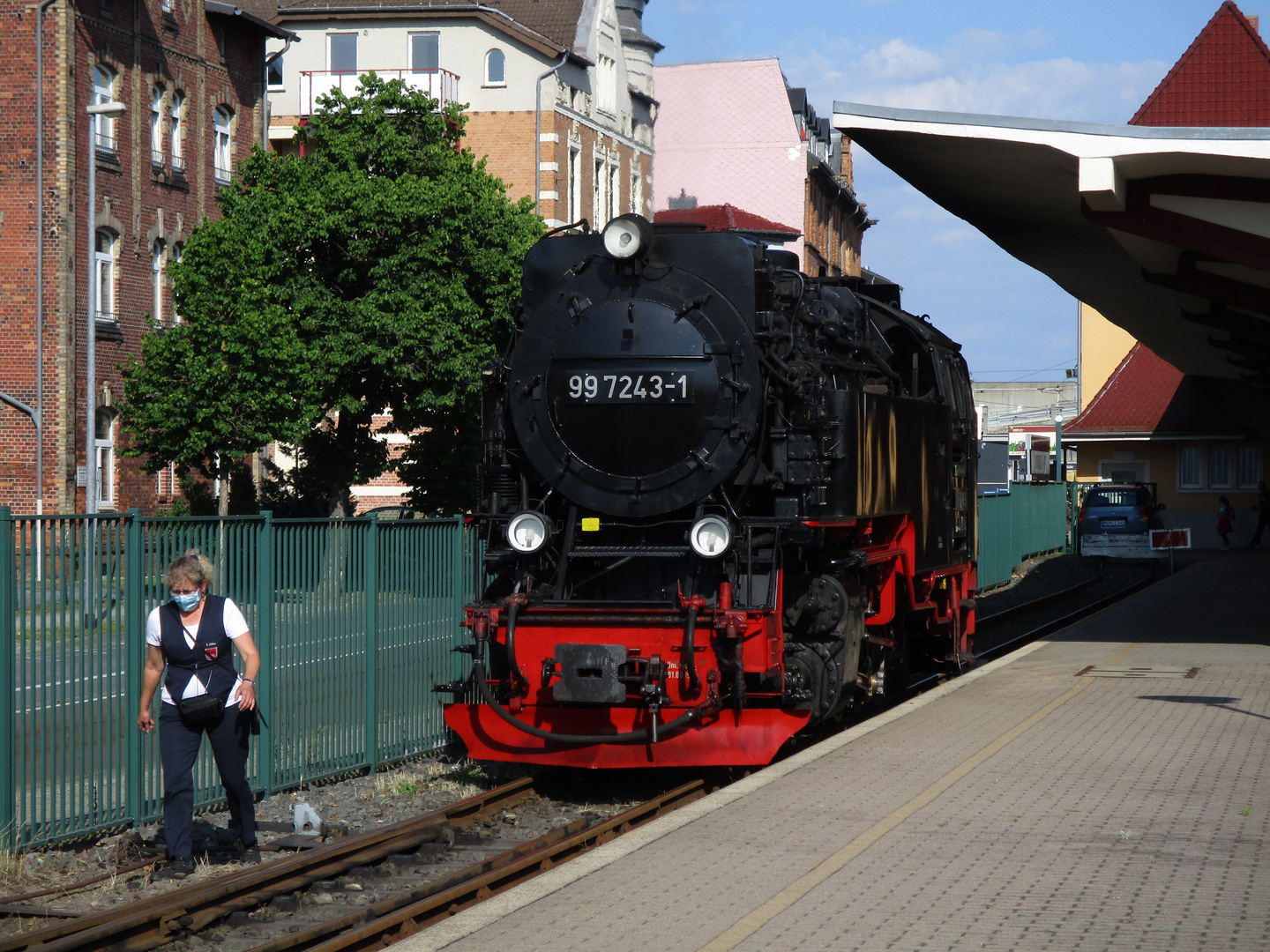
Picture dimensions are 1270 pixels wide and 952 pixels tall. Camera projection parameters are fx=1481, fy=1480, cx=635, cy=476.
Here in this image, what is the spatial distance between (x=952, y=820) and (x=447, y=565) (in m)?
5.12

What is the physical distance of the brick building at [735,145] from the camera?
57719 millimetres

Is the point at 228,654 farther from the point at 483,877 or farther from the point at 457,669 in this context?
the point at 457,669

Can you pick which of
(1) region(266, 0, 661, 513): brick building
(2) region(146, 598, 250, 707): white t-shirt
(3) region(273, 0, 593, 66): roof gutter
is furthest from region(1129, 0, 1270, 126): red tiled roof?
(2) region(146, 598, 250, 707): white t-shirt

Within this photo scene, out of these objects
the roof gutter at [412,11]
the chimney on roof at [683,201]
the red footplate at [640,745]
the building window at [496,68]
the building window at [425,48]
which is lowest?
the red footplate at [640,745]

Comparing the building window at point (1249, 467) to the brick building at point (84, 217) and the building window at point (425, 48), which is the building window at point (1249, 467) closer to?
the building window at point (425, 48)

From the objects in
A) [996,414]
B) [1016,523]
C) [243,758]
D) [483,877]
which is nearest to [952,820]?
[483,877]

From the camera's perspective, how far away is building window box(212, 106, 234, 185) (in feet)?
103

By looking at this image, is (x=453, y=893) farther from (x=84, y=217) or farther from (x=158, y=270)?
(x=158, y=270)

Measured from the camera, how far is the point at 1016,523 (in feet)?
104

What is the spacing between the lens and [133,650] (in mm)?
8023

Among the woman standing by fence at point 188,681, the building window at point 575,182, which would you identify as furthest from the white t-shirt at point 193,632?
the building window at point 575,182

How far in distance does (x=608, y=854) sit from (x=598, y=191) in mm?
39246

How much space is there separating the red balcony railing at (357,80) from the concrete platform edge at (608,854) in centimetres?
3256

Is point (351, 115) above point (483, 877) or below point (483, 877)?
above
